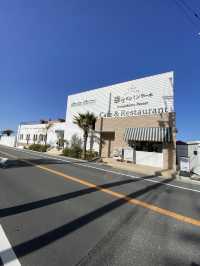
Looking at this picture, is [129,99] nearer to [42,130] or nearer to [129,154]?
[129,154]

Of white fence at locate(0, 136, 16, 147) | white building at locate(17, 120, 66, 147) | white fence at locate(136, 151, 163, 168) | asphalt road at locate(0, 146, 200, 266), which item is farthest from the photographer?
white fence at locate(0, 136, 16, 147)

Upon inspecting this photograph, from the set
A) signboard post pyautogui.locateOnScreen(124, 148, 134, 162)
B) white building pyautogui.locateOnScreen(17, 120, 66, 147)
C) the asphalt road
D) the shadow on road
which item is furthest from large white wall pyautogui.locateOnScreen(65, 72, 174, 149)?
the shadow on road

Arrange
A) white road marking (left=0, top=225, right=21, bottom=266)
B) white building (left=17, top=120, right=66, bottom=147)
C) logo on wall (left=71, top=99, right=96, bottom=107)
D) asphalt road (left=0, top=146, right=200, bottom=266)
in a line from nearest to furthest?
white road marking (left=0, top=225, right=21, bottom=266) < asphalt road (left=0, top=146, right=200, bottom=266) < logo on wall (left=71, top=99, right=96, bottom=107) < white building (left=17, top=120, right=66, bottom=147)

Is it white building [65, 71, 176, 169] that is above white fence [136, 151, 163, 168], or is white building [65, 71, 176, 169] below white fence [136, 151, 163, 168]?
above

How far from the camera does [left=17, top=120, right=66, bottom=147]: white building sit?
99.4 ft

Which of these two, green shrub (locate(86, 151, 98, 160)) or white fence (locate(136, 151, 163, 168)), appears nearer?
A: white fence (locate(136, 151, 163, 168))

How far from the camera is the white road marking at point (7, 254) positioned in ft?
7.22

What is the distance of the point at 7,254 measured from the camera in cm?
238

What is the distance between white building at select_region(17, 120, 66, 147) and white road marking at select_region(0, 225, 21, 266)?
2671cm

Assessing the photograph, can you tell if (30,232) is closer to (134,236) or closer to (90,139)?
(134,236)

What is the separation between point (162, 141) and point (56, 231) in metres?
14.5

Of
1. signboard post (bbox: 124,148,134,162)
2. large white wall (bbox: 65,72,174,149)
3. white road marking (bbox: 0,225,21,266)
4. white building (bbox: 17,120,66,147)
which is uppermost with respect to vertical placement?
large white wall (bbox: 65,72,174,149)

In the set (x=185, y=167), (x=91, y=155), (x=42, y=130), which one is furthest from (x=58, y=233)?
(x=42, y=130)

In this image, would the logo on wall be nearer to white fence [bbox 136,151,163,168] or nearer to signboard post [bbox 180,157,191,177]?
white fence [bbox 136,151,163,168]
